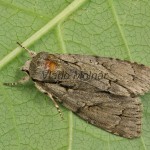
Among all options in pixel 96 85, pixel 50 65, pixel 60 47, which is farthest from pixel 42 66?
pixel 96 85

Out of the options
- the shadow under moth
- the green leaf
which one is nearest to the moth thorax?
the shadow under moth

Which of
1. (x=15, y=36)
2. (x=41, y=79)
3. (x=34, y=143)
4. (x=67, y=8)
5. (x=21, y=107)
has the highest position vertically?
(x=67, y=8)

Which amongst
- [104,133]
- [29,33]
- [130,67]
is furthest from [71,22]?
[104,133]

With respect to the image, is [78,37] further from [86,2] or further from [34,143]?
[34,143]

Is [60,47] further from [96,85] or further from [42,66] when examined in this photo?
[96,85]

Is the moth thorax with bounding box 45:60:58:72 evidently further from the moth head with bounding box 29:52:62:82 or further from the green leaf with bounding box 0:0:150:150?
the green leaf with bounding box 0:0:150:150

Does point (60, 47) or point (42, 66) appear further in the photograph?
point (60, 47)

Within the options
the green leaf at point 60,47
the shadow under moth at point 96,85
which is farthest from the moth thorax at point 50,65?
the green leaf at point 60,47

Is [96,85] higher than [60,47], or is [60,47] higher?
[60,47]
